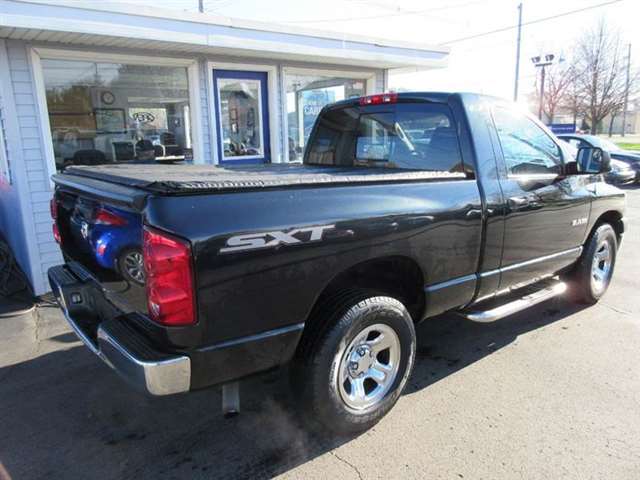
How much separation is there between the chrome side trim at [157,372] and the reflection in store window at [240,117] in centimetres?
555

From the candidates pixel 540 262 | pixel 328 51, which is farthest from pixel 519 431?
pixel 328 51

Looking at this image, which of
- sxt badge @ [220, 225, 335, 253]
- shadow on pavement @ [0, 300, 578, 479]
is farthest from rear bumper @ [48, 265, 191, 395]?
shadow on pavement @ [0, 300, 578, 479]

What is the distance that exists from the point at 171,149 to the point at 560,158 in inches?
208

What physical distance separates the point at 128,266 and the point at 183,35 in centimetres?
431

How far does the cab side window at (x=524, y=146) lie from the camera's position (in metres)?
3.81

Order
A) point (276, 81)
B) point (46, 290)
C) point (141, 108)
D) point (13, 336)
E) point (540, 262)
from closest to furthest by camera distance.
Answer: point (540, 262) < point (13, 336) < point (46, 290) < point (141, 108) < point (276, 81)

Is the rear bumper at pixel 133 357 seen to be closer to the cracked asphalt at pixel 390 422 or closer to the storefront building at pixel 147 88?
the cracked asphalt at pixel 390 422

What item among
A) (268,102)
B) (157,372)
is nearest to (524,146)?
(157,372)

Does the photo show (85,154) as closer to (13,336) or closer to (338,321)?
(13,336)

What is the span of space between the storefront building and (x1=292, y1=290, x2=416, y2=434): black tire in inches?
174

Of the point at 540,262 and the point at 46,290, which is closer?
the point at 540,262

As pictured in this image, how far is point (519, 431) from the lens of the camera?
305 centimetres

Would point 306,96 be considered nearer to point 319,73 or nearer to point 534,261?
point 319,73

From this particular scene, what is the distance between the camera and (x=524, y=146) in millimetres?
4055
